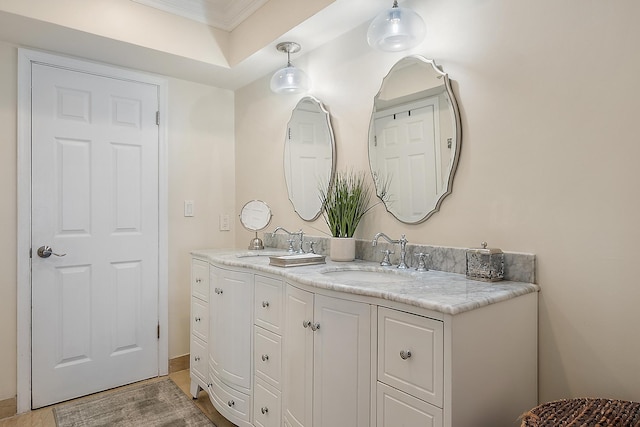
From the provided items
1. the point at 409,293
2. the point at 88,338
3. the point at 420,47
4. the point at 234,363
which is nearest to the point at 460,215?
the point at 409,293

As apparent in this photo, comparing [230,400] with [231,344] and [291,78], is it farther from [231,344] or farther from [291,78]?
[291,78]

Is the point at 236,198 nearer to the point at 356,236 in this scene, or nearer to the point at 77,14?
the point at 356,236

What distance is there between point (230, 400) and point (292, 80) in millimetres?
1813

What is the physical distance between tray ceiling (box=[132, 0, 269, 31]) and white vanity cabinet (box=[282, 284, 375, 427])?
1.77 meters

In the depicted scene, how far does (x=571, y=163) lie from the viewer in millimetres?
1356

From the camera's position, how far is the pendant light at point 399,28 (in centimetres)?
167

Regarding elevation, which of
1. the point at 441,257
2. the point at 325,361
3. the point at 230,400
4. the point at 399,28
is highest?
the point at 399,28

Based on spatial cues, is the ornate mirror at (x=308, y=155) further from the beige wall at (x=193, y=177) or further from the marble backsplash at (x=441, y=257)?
the beige wall at (x=193, y=177)

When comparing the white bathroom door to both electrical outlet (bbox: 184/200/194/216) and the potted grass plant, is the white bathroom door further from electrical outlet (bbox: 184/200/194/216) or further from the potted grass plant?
the potted grass plant

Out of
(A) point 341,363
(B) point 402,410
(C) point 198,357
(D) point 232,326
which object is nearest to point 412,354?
(B) point 402,410

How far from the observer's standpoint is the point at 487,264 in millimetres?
1478

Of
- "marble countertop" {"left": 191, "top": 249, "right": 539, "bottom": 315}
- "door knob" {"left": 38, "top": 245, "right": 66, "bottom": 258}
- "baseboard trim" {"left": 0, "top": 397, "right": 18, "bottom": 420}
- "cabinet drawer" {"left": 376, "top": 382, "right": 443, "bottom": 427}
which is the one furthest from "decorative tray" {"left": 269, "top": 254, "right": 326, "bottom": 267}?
"baseboard trim" {"left": 0, "top": 397, "right": 18, "bottom": 420}

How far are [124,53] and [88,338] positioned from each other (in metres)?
1.81

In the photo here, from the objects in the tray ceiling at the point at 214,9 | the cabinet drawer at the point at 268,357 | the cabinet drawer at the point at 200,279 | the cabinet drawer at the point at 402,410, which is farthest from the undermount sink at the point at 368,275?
the tray ceiling at the point at 214,9
